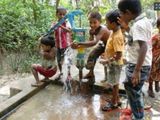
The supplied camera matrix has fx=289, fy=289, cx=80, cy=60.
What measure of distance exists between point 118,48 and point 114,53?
213 millimetres

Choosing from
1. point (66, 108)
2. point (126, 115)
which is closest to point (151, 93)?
point (126, 115)

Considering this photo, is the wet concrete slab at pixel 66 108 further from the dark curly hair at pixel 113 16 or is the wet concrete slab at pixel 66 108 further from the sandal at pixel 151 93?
the dark curly hair at pixel 113 16

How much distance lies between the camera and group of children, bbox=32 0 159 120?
297 cm

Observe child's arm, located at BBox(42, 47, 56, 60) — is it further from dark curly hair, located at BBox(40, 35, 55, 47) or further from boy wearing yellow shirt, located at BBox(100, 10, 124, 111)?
boy wearing yellow shirt, located at BBox(100, 10, 124, 111)

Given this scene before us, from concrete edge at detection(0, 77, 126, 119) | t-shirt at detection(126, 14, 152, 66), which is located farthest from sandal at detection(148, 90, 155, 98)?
t-shirt at detection(126, 14, 152, 66)

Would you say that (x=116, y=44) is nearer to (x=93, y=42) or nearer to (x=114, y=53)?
(x=114, y=53)

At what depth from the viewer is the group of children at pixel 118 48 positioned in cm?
297

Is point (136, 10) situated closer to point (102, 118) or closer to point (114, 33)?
point (114, 33)

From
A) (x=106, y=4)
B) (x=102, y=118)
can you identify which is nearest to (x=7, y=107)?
(x=102, y=118)

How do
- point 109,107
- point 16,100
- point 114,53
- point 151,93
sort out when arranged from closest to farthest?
point 114,53, point 109,107, point 16,100, point 151,93

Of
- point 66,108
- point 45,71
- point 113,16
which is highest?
point 113,16

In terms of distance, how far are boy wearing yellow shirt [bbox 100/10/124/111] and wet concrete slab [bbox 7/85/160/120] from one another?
16cm

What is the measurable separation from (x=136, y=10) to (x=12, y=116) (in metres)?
2.31

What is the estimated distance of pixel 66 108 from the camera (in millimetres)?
4344
